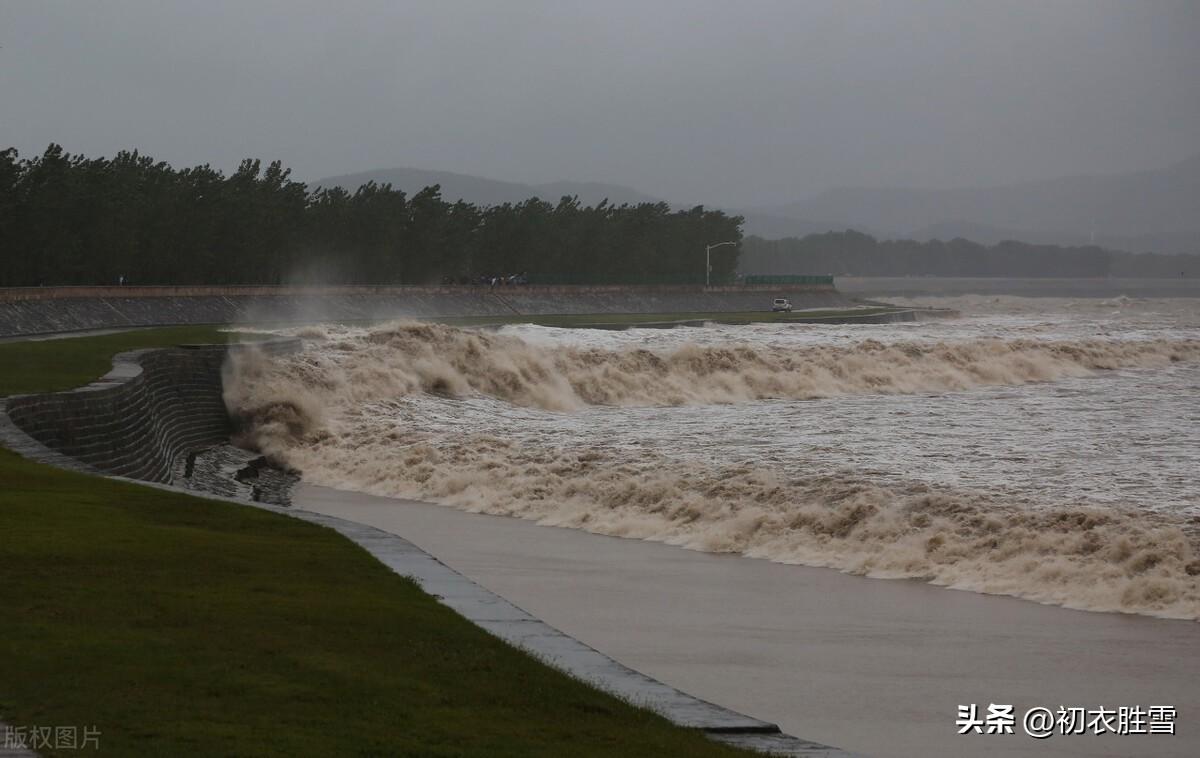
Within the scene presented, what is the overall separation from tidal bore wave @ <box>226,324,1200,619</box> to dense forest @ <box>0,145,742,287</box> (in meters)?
24.0

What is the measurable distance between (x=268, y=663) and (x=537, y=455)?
77.9 feet

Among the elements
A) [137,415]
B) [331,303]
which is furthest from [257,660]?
[331,303]

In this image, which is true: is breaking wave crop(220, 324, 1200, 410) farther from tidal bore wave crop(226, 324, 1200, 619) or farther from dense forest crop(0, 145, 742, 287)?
dense forest crop(0, 145, 742, 287)

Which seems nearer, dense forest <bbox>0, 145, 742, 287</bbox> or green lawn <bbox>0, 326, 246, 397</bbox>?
green lawn <bbox>0, 326, 246, 397</bbox>

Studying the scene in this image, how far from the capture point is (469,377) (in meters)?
51.5

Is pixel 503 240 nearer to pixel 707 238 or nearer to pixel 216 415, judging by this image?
pixel 707 238

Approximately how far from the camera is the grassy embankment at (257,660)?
8.46 m

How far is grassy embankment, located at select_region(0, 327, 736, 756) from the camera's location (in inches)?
333

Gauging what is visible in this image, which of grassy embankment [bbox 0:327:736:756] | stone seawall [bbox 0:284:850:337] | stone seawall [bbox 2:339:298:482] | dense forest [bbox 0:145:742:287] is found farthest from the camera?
dense forest [bbox 0:145:742:287]

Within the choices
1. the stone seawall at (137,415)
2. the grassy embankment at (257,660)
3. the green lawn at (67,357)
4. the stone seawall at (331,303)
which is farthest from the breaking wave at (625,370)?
the grassy embankment at (257,660)

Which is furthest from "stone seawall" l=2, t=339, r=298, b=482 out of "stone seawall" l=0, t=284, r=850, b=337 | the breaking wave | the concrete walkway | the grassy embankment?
"stone seawall" l=0, t=284, r=850, b=337

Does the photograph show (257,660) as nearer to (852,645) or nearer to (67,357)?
(852,645)

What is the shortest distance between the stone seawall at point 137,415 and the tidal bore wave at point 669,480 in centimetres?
134

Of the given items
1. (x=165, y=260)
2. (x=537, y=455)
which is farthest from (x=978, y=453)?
(x=165, y=260)
